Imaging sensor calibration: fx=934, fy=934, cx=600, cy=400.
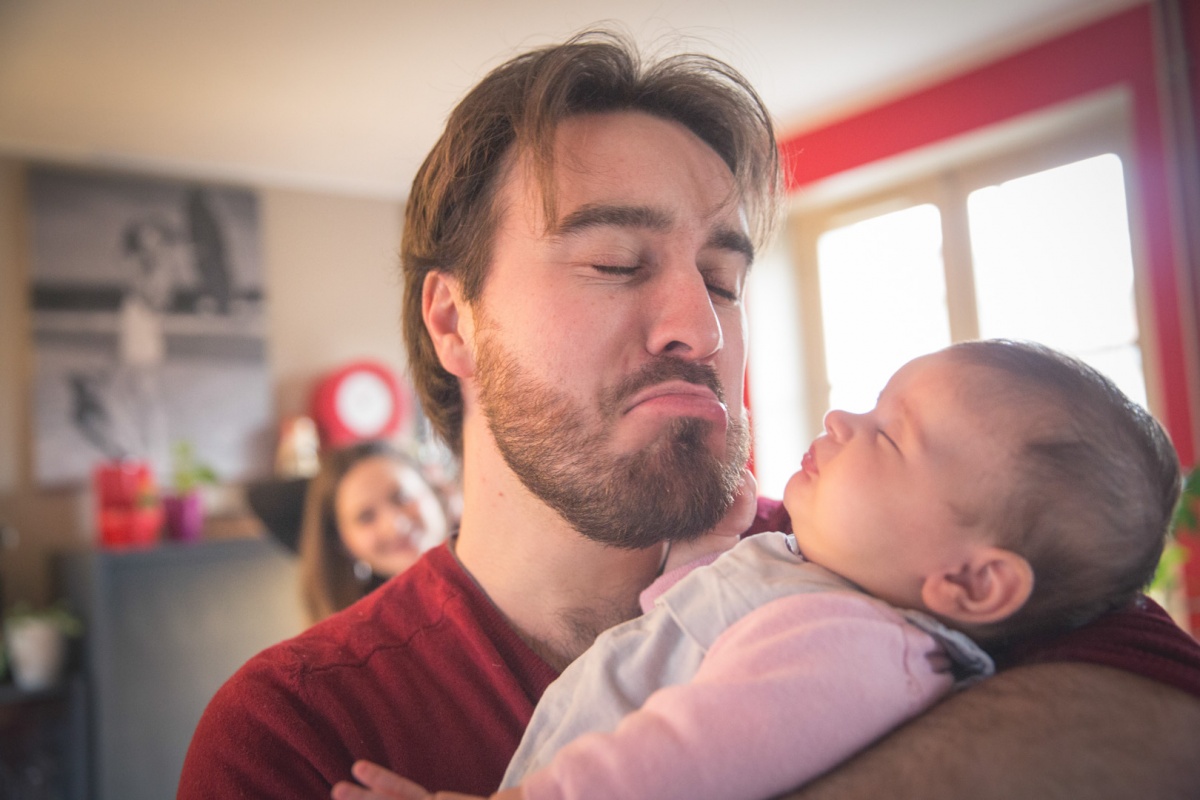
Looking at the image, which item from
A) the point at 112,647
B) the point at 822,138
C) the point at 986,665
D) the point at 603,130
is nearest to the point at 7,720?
the point at 112,647

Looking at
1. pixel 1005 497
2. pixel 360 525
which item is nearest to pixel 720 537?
pixel 1005 497

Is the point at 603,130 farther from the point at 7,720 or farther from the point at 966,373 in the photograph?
the point at 7,720

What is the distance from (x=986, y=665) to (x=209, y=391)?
477cm

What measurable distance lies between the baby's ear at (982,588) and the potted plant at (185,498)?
4.30m

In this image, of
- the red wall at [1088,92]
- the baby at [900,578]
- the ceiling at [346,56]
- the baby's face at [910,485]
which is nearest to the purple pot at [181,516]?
the ceiling at [346,56]

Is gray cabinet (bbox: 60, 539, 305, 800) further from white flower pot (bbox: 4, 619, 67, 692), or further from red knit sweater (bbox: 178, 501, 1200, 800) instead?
red knit sweater (bbox: 178, 501, 1200, 800)

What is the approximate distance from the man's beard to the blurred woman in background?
163 centimetres

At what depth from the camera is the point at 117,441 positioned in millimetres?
4719

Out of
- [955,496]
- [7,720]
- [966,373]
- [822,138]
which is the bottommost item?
[7,720]

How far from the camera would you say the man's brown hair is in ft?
4.41

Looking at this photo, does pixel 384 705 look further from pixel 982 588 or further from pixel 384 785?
pixel 982 588

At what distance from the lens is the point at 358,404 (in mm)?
5375

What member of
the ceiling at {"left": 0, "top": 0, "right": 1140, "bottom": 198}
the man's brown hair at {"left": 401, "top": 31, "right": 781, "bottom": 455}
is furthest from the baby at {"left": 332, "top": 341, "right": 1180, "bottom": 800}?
the ceiling at {"left": 0, "top": 0, "right": 1140, "bottom": 198}

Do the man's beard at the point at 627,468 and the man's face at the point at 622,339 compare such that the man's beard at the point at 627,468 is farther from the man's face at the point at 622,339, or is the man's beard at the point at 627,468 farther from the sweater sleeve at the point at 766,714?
the sweater sleeve at the point at 766,714
